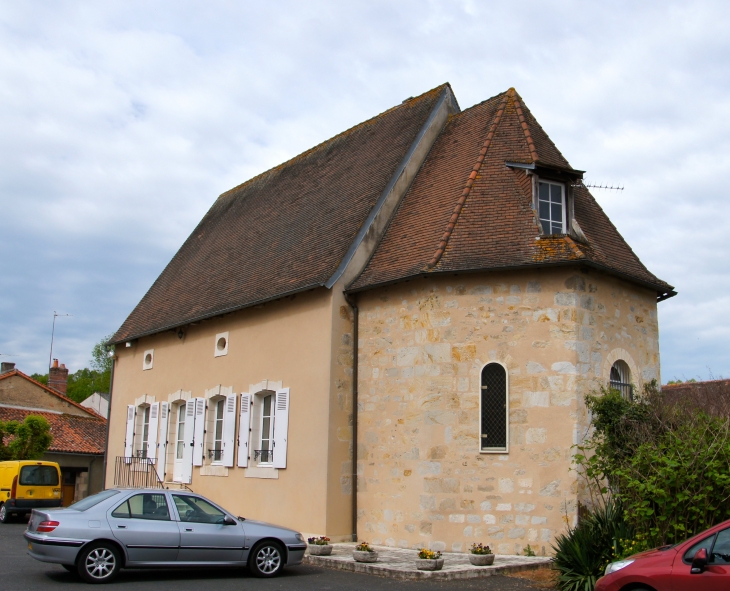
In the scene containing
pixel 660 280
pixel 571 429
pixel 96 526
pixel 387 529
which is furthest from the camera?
pixel 660 280

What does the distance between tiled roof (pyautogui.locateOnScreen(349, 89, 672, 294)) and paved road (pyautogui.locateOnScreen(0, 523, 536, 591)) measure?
538 centimetres

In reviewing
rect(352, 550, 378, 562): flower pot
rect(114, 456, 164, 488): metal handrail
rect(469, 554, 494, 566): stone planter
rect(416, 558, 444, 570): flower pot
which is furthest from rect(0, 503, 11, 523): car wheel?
rect(469, 554, 494, 566): stone planter

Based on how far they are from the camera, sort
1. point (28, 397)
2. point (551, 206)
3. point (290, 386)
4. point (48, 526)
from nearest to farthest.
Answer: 1. point (48, 526)
2. point (551, 206)
3. point (290, 386)
4. point (28, 397)

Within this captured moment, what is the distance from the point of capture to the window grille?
13.9 metres

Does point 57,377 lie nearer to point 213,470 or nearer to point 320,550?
point 213,470

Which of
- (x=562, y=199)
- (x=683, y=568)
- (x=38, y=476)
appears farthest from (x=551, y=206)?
(x=38, y=476)

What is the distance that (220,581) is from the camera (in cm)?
1108

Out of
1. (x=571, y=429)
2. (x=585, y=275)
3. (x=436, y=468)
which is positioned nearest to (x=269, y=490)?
(x=436, y=468)

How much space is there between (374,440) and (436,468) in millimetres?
1621

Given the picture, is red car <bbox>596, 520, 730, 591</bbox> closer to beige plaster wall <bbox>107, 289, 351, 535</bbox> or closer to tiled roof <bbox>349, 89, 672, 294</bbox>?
tiled roof <bbox>349, 89, 672, 294</bbox>

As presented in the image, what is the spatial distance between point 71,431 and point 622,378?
24721 millimetres

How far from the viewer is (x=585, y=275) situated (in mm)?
14133

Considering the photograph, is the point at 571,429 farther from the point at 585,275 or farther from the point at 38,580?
the point at 38,580

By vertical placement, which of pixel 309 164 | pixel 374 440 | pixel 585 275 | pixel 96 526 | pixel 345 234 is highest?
pixel 309 164
